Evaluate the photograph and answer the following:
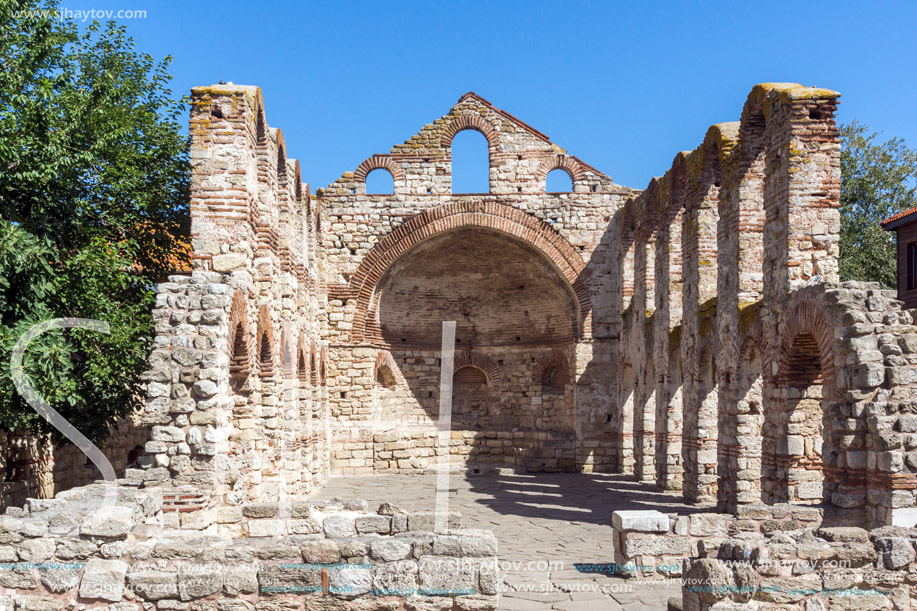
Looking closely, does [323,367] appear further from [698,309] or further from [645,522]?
[645,522]

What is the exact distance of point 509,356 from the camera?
2014 cm

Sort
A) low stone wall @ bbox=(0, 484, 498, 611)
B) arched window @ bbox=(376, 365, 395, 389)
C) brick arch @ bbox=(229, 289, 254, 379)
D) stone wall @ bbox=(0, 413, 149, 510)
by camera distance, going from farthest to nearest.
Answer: arched window @ bbox=(376, 365, 395, 389)
stone wall @ bbox=(0, 413, 149, 510)
brick arch @ bbox=(229, 289, 254, 379)
low stone wall @ bbox=(0, 484, 498, 611)

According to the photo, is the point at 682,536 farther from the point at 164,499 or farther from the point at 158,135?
the point at 158,135

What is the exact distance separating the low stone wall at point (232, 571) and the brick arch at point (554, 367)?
13.8 metres

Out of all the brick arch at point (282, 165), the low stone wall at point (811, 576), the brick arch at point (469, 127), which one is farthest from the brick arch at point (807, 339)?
the brick arch at point (469, 127)

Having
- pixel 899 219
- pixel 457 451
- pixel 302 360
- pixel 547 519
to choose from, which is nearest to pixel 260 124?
pixel 302 360

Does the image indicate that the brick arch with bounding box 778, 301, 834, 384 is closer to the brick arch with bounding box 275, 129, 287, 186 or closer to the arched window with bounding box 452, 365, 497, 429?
the brick arch with bounding box 275, 129, 287, 186

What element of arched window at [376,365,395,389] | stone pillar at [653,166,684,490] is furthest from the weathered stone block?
arched window at [376,365,395,389]

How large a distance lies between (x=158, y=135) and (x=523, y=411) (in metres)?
11.4

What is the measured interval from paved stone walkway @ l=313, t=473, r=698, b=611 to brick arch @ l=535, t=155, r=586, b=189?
270 inches

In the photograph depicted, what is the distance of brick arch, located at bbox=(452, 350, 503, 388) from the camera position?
2020cm

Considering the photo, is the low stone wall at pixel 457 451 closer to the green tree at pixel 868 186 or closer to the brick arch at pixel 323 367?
the brick arch at pixel 323 367

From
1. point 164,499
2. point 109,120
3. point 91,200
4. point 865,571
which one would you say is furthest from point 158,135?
point 865,571

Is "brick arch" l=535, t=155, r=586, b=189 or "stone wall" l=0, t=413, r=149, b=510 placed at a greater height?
"brick arch" l=535, t=155, r=586, b=189
